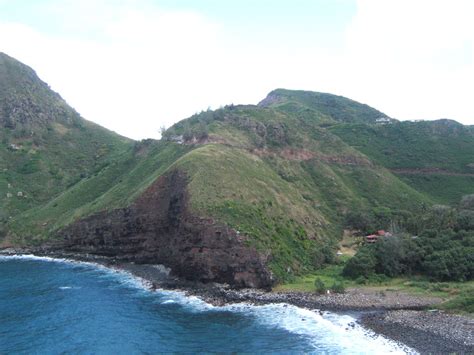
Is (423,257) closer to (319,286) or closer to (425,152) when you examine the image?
(319,286)

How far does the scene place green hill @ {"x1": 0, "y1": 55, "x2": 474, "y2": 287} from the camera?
8038 centimetres

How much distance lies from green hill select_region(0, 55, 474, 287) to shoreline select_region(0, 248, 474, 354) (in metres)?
3.10

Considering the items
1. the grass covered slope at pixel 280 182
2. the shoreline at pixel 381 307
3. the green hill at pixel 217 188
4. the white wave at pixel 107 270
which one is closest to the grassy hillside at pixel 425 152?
the green hill at pixel 217 188

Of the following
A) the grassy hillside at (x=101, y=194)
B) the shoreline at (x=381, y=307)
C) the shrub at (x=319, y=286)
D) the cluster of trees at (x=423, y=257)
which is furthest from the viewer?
the grassy hillside at (x=101, y=194)

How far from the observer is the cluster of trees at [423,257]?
7331 centimetres

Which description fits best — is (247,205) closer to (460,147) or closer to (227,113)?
(227,113)

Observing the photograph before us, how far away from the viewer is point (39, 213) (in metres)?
126

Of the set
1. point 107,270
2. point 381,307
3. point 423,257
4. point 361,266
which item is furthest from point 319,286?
point 107,270

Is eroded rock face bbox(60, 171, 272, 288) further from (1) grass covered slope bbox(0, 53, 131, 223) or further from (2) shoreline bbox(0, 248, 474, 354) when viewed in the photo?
(1) grass covered slope bbox(0, 53, 131, 223)

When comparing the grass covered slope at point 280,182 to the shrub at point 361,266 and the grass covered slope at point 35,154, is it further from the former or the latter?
the grass covered slope at point 35,154

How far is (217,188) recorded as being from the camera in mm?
88875

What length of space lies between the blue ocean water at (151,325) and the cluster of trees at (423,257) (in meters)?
18.5

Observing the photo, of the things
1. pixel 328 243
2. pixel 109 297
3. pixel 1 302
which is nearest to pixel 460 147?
pixel 328 243

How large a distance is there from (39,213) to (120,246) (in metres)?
41.3
